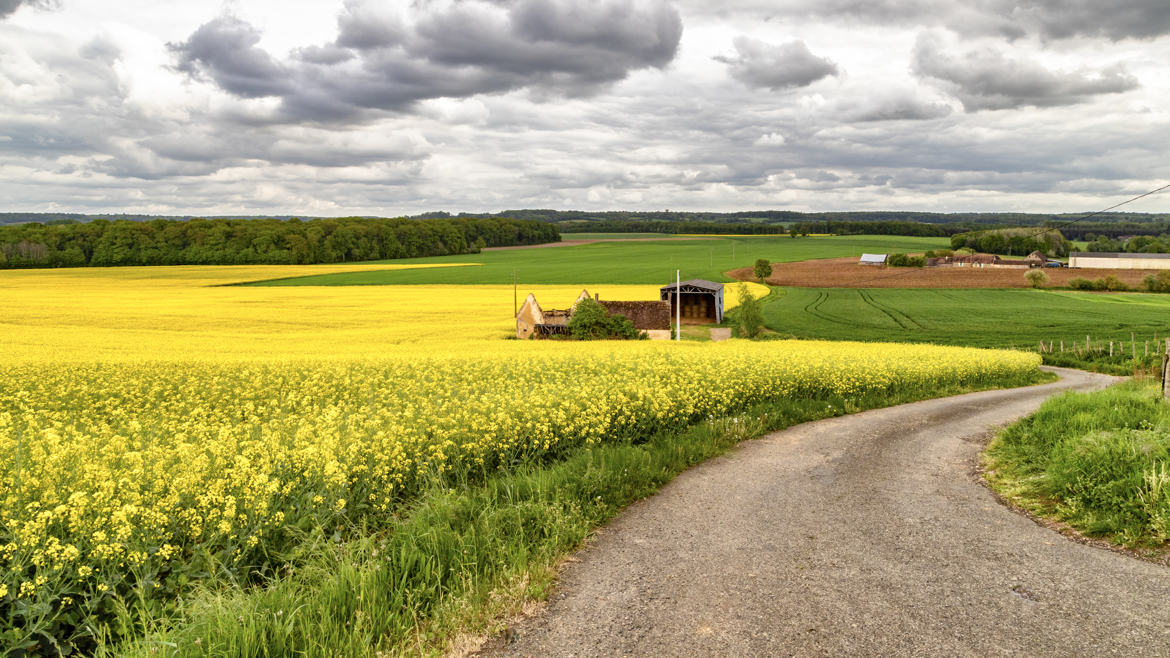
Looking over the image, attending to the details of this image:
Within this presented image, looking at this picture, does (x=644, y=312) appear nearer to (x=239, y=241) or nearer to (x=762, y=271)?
(x=762, y=271)

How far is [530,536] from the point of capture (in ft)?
23.0

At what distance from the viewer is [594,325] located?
38.9 meters

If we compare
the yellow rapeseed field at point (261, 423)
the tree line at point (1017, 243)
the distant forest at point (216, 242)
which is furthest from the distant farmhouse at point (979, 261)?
the distant forest at point (216, 242)

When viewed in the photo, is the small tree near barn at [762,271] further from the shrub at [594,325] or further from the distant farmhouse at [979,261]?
the shrub at [594,325]

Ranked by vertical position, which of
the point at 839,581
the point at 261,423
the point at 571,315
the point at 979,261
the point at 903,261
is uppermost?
the point at 903,261

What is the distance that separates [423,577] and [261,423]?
22.5 ft

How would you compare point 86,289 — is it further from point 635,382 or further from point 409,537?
point 409,537

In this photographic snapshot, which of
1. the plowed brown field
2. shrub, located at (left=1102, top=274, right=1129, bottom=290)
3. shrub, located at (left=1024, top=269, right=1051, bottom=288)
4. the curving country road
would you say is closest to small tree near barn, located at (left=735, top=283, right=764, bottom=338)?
the plowed brown field

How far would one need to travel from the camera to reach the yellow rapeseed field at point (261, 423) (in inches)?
226

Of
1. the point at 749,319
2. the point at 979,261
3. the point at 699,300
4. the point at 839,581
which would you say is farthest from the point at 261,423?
the point at 979,261

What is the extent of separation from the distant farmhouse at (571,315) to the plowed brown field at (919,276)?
37330 millimetres

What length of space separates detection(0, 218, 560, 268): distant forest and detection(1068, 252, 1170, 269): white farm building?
99723 millimetres

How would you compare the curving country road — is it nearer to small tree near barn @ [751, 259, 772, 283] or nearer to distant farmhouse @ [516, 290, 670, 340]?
distant farmhouse @ [516, 290, 670, 340]

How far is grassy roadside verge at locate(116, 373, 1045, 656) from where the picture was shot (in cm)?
480
